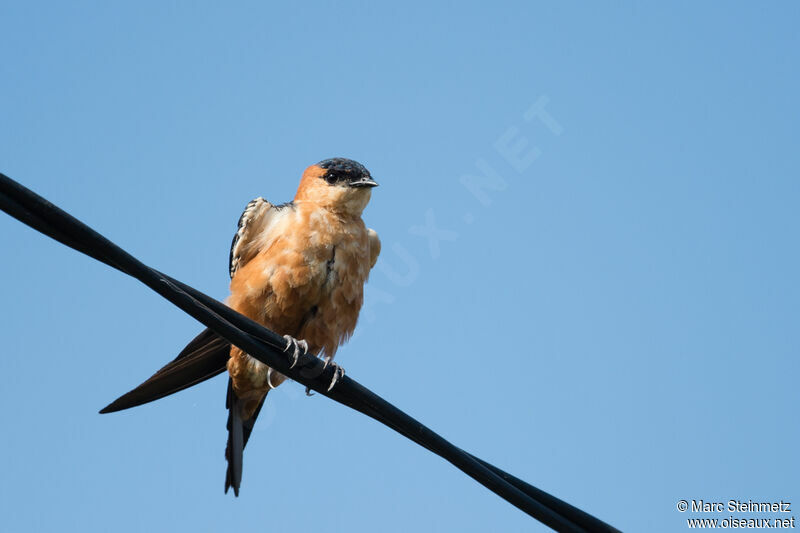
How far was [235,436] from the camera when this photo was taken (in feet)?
23.5

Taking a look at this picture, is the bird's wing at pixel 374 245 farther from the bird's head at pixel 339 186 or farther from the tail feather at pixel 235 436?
the tail feather at pixel 235 436

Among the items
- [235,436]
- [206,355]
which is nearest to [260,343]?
[206,355]

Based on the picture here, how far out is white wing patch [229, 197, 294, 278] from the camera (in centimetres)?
670

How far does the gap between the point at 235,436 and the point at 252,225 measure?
5.96 ft

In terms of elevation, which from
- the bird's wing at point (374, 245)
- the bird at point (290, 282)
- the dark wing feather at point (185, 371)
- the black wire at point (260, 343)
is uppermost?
the bird's wing at point (374, 245)

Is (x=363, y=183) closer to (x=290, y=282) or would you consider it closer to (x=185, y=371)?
(x=290, y=282)

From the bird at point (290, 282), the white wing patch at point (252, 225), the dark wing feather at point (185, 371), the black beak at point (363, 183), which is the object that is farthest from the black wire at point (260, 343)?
the black beak at point (363, 183)

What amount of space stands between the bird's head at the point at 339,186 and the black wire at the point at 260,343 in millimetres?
2650

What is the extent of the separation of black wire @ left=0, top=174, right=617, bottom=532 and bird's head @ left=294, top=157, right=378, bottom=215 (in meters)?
2.65

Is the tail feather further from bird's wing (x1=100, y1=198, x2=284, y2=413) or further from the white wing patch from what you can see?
the white wing patch

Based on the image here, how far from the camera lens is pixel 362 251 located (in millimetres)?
6559

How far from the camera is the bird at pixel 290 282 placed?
6121 mm

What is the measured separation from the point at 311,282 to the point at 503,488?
2746mm

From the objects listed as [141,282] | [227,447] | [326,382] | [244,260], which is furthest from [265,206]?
[141,282]
